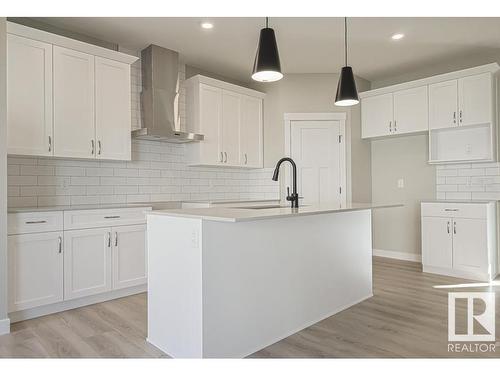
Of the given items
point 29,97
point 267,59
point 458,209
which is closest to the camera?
point 267,59

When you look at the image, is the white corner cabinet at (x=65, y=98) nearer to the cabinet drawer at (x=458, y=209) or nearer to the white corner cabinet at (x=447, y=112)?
the white corner cabinet at (x=447, y=112)

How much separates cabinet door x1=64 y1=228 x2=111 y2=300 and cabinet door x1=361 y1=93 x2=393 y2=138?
12.5ft

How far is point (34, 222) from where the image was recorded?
3.01m

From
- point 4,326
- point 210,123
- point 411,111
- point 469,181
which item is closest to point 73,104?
point 210,123

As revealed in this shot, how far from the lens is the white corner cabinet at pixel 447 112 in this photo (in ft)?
14.0

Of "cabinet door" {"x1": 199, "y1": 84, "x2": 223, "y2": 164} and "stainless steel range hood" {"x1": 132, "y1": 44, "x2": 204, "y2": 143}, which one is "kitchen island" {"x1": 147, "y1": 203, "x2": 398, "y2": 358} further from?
"cabinet door" {"x1": 199, "y1": 84, "x2": 223, "y2": 164}

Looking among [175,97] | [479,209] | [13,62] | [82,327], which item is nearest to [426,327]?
[479,209]

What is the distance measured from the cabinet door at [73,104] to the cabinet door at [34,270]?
828 mm

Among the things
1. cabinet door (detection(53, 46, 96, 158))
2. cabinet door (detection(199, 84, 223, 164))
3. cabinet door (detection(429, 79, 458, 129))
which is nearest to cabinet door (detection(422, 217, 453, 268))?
cabinet door (detection(429, 79, 458, 129))

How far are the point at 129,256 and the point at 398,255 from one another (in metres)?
3.82

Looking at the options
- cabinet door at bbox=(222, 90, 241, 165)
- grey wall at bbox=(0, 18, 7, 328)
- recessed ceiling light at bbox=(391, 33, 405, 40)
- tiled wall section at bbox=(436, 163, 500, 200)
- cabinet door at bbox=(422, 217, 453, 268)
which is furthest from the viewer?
cabinet door at bbox=(222, 90, 241, 165)

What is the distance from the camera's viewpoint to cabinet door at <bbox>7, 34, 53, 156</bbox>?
3.08 meters

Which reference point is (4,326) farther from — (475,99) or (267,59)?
(475,99)

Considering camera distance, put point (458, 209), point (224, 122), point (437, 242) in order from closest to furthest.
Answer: point (458, 209) < point (437, 242) < point (224, 122)
